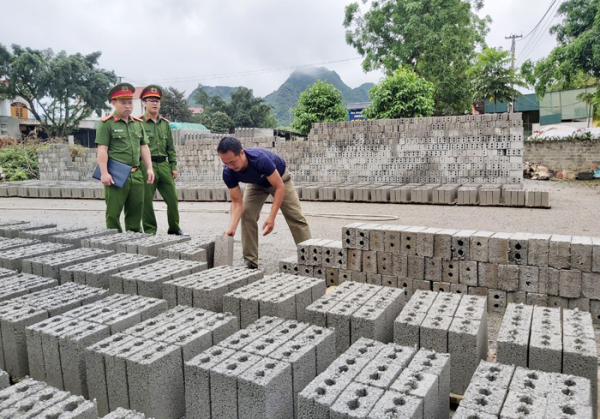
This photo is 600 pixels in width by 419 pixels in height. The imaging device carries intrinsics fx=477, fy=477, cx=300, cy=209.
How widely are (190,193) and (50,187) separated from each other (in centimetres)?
612

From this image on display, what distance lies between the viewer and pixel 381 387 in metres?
2.10

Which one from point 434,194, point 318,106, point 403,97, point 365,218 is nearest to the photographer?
point 365,218


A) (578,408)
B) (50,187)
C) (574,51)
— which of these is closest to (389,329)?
(578,408)

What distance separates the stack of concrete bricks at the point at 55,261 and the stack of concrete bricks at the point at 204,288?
1.20 meters

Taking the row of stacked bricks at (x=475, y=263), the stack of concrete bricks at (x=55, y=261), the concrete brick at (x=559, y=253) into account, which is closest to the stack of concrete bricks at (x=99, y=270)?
the stack of concrete bricks at (x=55, y=261)

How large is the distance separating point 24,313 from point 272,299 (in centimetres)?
162

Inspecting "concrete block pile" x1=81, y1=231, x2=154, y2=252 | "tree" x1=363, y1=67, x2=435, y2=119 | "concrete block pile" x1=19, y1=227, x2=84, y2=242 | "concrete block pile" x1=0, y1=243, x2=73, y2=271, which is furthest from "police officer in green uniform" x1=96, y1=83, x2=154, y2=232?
"tree" x1=363, y1=67, x2=435, y2=119

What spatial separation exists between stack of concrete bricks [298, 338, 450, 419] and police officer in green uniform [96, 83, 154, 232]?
192 inches

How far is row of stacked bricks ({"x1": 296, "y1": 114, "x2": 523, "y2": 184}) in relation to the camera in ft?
45.3

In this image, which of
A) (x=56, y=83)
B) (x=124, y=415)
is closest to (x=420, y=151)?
(x=124, y=415)

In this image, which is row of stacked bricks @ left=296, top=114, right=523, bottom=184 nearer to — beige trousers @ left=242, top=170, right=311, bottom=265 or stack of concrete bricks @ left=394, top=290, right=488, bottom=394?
beige trousers @ left=242, top=170, right=311, bottom=265

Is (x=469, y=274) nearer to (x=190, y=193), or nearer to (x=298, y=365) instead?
(x=298, y=365)

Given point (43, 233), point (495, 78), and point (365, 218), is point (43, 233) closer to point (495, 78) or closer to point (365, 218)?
point (365, 218)

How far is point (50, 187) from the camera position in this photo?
18.2 meters
